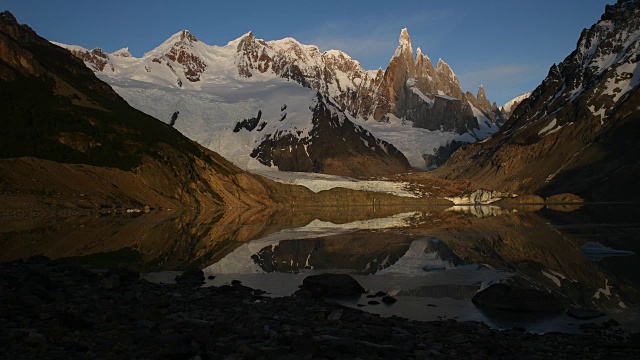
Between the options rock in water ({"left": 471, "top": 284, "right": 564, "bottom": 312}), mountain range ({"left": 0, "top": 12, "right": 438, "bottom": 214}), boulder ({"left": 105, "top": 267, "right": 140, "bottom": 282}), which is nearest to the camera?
rock in water ({"left": 471, "top": 284, "right": 564, "bottom": 312})

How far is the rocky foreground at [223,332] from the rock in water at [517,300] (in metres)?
4.25

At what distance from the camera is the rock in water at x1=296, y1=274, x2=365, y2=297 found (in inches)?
1259

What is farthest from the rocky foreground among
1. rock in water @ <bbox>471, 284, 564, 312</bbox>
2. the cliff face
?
the cliff face

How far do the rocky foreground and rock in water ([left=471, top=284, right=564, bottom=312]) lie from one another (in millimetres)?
4252

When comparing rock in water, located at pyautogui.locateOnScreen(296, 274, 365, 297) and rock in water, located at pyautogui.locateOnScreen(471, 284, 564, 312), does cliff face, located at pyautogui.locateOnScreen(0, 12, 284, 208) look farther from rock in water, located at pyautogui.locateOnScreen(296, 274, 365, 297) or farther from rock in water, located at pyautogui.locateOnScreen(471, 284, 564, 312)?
rock in water, located at pyautogui.locateOnScreen(471, 284, 564, 312)

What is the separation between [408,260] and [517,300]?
2017 centimetres

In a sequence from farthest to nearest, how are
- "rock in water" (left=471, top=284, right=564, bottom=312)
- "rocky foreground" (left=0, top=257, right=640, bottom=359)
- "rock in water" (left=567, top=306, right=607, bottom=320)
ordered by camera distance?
1. "rock in water" (left=471, top=284, right=564, bottom=312)
2. "rock in water" (left=567, top=306, right=607, bottom=320)
3. "rocky foreground" (left=0, top=257, right=640, bottom=359)

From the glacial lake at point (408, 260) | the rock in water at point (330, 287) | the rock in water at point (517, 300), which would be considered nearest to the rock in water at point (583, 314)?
the glacial lake at point (408, 260)

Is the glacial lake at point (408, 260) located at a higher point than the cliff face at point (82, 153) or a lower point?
lower

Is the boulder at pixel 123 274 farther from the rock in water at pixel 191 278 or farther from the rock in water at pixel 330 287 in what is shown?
the rock in water at pixel 330 287

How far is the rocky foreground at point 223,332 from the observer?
1532 centimetres

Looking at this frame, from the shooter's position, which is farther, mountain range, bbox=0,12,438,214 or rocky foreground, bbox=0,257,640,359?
mountain range, bbox=0,12,438,214

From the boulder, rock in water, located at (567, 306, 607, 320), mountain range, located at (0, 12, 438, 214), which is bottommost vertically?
rock in water, located at (567, 306, 607, 320)

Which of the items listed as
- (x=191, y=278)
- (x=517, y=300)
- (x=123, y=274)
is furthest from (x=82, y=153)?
(x=517, y=300)
